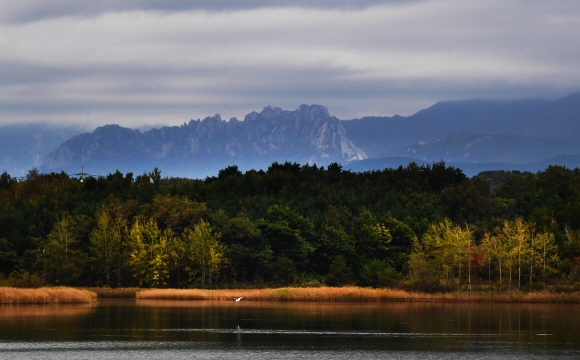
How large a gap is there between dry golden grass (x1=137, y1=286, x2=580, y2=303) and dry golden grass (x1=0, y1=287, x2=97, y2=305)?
9.10 m

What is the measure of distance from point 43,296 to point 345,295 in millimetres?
31975

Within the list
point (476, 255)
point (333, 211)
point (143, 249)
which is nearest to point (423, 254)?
point (476, 255)

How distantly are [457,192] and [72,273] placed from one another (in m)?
58.2

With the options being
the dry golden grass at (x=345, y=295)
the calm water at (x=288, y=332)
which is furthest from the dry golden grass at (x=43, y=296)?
the dry golden grass at (x=345, y=295)

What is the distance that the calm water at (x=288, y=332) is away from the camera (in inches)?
2153

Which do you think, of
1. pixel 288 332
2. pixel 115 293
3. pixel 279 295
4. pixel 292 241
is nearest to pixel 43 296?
pixel 115 293

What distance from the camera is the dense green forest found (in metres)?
98.8

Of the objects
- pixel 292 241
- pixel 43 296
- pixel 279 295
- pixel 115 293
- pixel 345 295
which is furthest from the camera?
pixel 292 241

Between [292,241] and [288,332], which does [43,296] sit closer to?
[288,332]

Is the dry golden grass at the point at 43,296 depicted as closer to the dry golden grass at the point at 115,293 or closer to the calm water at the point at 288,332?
the calm water at the point at 288,332

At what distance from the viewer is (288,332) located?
64812mm

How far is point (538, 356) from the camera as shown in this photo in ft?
176

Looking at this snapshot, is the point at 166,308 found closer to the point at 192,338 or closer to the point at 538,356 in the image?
the point at 192,338

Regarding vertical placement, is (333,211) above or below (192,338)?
above
